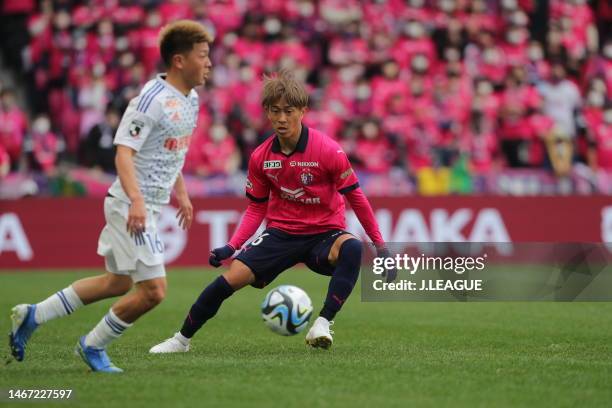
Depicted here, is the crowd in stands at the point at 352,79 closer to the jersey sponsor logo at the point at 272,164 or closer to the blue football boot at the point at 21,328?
the jersey sponsor logo at the point at 272,164

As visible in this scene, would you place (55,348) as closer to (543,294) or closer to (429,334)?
(429,334)

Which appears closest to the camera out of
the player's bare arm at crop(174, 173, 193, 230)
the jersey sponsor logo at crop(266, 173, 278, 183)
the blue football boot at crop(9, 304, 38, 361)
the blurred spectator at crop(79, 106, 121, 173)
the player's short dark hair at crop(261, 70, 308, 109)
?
the blue football boot at crop(9, 304, 38, 361)

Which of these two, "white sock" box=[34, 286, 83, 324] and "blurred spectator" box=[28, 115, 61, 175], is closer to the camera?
"white sock" box=[34, 286, 83, 324]

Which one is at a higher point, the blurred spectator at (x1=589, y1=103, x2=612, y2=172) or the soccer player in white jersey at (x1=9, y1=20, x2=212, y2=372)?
the blurred spectator at (x1=589, y1=103, x2=612, y2=172)

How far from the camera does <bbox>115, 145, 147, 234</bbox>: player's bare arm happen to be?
6680mm

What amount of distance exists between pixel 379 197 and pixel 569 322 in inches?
286

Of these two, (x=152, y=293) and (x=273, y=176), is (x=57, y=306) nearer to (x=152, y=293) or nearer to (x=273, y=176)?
(x=152, y=293)

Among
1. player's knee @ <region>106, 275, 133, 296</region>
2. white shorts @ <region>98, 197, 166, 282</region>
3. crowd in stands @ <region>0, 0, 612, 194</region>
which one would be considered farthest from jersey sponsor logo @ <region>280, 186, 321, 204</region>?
crowd in stands @ <region>0, 0, 612, 194</region>

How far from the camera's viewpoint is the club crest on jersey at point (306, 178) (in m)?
8.29

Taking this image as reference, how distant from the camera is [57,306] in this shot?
7258 mm

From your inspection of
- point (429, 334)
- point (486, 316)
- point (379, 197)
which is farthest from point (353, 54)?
point (429, 334)

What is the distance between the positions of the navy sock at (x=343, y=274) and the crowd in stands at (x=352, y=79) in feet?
32.2

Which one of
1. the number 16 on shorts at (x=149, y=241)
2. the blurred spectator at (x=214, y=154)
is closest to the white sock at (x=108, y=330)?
the number 16 on shorts at (x=149, y=241)

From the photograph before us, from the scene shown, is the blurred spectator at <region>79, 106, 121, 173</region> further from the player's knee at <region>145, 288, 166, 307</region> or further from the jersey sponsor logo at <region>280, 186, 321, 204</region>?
the player's knee at <region>145, 288, 166, 307</region>
